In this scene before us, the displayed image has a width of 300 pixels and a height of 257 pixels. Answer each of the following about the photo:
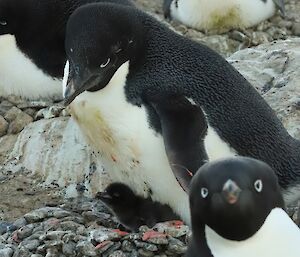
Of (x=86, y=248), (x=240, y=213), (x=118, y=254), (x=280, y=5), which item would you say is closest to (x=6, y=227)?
(x=86, y=248)

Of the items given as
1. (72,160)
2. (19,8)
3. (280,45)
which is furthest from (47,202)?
(280,45)

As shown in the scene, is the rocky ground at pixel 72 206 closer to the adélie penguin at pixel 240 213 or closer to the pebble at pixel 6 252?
the pebble at pixel 6 252

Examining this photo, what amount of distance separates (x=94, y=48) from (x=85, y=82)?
0.15 m

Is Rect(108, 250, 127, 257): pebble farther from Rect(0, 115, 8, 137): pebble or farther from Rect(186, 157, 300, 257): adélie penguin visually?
Rect(0, 115, 8, 137): pebble

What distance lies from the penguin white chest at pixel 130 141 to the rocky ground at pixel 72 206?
206 mm

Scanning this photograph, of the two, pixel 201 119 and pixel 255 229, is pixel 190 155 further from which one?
pixel 255 229

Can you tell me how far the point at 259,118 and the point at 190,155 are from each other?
52 centimetres

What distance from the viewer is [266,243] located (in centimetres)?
345

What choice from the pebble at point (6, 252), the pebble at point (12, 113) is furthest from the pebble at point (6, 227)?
the pebble at point (12, 113)

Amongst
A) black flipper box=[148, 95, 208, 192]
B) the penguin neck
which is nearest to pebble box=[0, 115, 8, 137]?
black flipper box=[148, 95, 208, 192]

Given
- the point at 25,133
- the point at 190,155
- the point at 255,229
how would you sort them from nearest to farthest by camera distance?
the point at 255,229 → the point at 190,155 → the point at 25,133

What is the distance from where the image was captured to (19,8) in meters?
6.29

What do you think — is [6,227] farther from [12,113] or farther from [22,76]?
[22,76]

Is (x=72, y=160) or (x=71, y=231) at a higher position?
→ (x=71, y=231)
